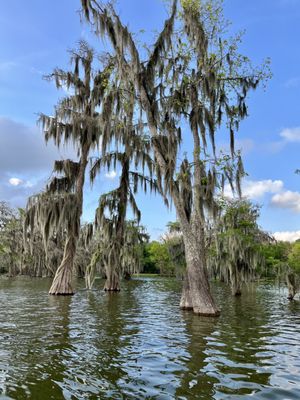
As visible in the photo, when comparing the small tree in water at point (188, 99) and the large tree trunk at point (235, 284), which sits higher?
the small tree in water at point (188, 99)

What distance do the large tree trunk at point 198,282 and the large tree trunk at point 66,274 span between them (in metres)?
9.43

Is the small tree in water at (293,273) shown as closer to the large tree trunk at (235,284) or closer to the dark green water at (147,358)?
the large tree trunk at (235,284)

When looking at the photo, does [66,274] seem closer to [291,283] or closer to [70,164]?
[70,164]

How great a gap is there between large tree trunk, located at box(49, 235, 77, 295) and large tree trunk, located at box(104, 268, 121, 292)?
10.6ft

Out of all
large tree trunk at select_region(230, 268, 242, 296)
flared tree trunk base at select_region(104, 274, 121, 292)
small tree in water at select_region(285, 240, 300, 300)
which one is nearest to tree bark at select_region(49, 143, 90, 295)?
flared tree trunk base at select_region(104, 274, 121, 292)

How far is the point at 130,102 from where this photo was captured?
15773 millimetres

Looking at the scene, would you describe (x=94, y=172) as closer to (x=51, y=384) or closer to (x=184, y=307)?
(x=184, y=307)

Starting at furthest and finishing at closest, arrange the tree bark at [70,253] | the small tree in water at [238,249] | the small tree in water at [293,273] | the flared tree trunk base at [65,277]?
the small tree in water at [238,249] < the tree bark at [70,253] < the flared tree trunk base at [65,277] < the small tree in water at [293,273]

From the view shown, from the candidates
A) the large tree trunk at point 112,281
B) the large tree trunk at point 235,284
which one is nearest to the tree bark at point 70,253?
the large tree trunk at point 112,281

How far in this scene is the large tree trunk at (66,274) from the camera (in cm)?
2097

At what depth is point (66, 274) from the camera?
70.2 feet

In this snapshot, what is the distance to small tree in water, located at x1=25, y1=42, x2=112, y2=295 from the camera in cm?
2016

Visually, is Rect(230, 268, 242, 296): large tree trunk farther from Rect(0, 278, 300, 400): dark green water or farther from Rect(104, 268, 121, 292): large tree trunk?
Rect(0, 278, 300, 400): dark green water

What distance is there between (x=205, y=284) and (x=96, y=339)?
5538mm
